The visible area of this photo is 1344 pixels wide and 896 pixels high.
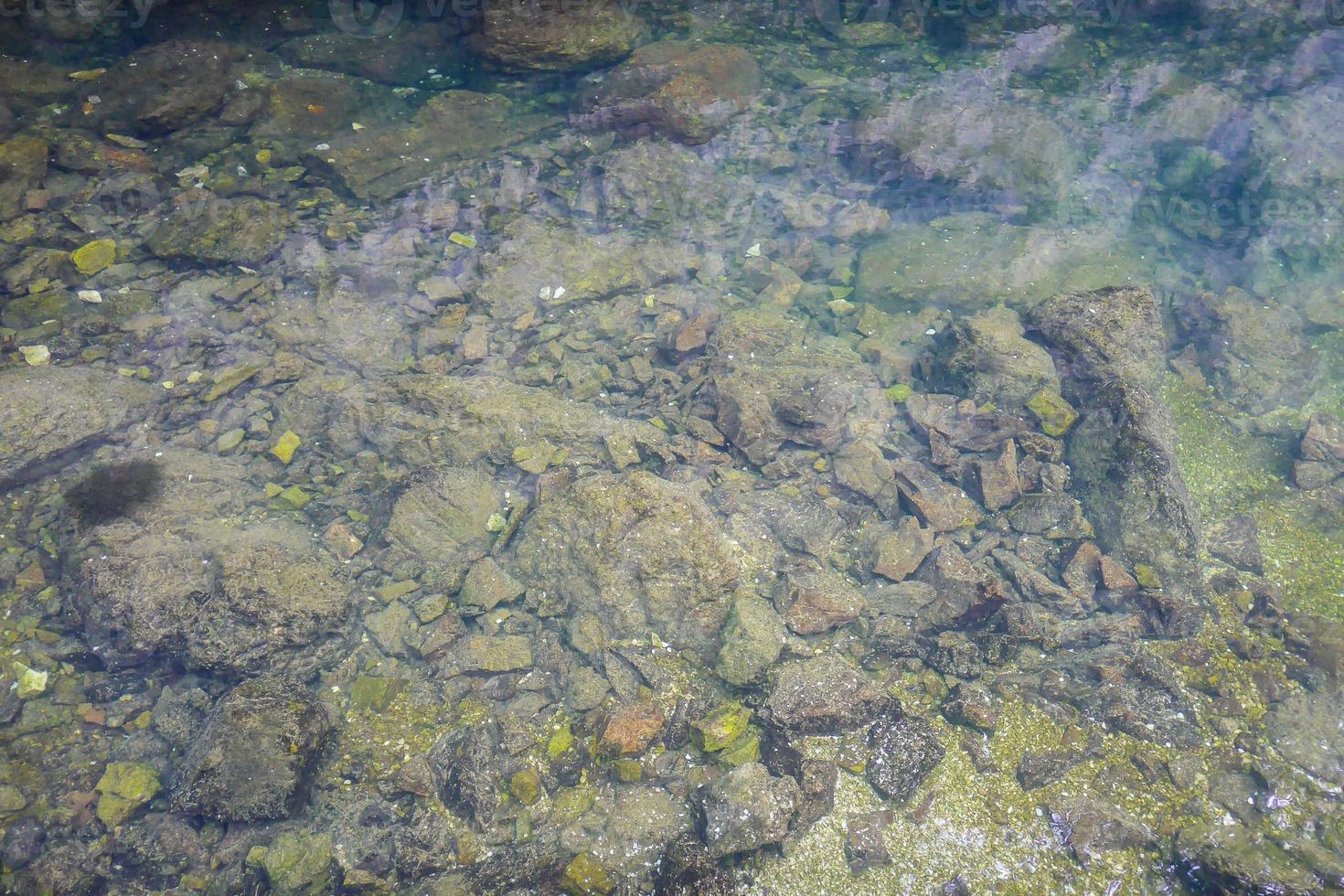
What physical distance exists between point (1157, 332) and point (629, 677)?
477 centimetres

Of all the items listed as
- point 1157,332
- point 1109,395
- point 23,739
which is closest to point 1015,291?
point 1157,332

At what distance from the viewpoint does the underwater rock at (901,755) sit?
348 cm

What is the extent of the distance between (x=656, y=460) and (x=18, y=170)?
620cm

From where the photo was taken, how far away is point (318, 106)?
23.1ft

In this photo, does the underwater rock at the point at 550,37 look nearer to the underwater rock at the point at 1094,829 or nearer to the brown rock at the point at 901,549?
the brown rock at the point at 901,549

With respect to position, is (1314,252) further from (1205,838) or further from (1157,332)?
(1205,838)

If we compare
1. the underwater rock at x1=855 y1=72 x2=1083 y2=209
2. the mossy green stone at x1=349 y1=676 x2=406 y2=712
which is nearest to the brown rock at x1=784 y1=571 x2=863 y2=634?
the mossy green stone at x1=349 y1=676 x2=406 y2=712

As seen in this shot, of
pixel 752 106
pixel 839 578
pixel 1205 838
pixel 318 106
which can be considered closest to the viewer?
pixel 1205 838

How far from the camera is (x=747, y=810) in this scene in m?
3.24

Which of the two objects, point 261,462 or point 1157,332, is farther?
point 1157,332

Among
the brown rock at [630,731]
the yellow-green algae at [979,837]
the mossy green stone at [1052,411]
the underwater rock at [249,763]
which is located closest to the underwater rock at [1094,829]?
the yellow-green algae at [979,837]

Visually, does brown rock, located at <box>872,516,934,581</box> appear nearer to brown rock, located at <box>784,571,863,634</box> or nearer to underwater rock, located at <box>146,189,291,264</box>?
brown rock, located at <box>784,571,863,634</box>

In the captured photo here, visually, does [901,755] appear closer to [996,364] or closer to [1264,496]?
[996,364]

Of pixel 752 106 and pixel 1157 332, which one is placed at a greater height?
pixel 752 106
